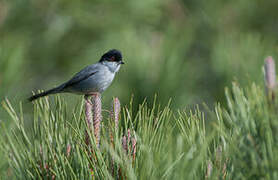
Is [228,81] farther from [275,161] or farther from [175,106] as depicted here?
[275,161]

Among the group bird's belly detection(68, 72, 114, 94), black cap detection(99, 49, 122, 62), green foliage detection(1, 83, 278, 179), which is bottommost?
green foliage detection(1, 83, 278, 179)

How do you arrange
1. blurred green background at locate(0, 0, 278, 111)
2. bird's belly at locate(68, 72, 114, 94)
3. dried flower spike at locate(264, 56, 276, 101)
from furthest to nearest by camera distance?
blurred green background at locate(0, 0, 278, 111) < bird's belly at locate(68, 72, 114, 94) < dried flower spike at locate(264, 56, 276, 101)

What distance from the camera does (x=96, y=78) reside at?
2.76m

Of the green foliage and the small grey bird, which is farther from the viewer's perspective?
the small grey bird

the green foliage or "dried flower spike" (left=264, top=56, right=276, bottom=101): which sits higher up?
"dried flower spike" (left=264, top=56, right=276, bottom=101)

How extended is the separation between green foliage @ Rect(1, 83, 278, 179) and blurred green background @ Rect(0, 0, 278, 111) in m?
1.73

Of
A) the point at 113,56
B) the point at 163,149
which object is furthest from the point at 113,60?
the point at 163,149

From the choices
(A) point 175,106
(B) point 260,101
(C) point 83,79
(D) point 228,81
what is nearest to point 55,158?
(B) point 260,101

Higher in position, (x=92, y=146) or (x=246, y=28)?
(x=246, y=28)

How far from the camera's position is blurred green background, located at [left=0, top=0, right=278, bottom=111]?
3.53 meters

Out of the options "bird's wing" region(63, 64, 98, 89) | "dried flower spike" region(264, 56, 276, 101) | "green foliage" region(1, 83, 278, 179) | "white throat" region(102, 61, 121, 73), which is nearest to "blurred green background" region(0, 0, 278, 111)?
"bird's wing" region(63, 64, 98, 89)

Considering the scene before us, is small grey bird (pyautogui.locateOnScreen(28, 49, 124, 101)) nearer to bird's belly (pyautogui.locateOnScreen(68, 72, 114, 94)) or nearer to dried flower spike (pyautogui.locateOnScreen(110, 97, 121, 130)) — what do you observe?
bird's belly (pyautogui.locateOnScreen(68, 72, 114, 94))

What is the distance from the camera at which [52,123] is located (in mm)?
1406

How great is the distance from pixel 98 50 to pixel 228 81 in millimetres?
1430
